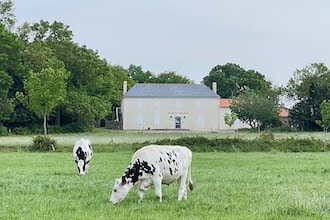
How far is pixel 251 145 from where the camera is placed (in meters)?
39.0

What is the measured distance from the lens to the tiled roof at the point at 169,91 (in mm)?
97062

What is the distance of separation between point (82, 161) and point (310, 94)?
3171 inches

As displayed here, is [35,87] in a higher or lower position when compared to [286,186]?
higher

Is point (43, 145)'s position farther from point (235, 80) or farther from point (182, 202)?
point (235, 80)

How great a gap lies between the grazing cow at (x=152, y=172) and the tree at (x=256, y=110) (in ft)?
271

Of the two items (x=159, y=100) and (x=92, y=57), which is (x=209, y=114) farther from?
(x=92, y=57)

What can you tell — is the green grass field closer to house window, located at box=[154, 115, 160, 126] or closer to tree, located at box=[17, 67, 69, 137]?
tree, located at box=[17, 67, 69, 137]

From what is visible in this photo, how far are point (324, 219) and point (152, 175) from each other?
4022 millimetres

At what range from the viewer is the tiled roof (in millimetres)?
→ 97062

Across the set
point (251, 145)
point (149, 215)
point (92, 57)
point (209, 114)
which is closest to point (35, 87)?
point (251, 145)

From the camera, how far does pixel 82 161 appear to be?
69.1 ft

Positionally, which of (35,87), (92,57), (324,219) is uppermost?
(92,57)

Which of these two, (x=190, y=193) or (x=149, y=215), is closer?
(x=149, y=215)

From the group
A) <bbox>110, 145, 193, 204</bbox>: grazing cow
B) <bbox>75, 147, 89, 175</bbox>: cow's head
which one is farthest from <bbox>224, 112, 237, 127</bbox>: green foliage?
<bbox>110, 145, 193, 204</bbox>: grazing cow
